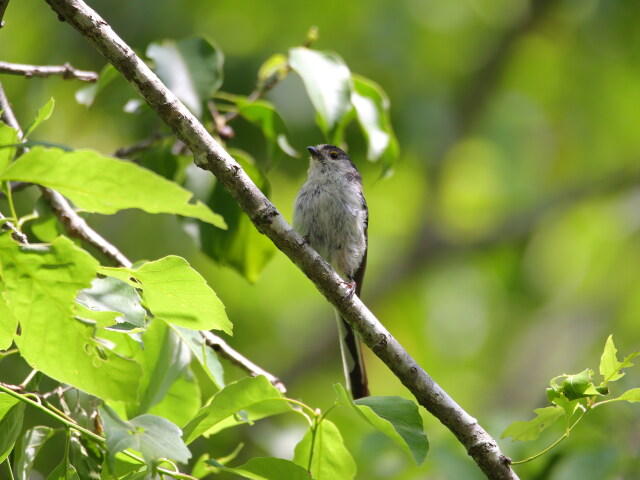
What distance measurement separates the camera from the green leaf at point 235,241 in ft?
12.3

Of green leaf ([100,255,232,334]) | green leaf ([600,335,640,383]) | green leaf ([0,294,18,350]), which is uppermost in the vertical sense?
Answer: green leaf ([600,335,640,383])

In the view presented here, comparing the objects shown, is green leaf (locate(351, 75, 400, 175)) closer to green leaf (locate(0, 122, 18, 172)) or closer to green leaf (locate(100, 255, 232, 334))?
green leaf (locate(100, 255, 232, 334))

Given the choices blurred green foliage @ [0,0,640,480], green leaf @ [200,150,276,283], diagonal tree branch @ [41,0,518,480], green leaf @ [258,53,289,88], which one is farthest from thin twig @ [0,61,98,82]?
blurred green foliage @ [0,0,640,480]

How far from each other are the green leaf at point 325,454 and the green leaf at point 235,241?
136cm

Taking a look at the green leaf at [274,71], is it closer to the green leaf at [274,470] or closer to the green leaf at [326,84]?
the green leaf at [326,84]

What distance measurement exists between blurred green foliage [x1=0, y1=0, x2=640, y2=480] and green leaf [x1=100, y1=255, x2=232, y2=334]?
576cm

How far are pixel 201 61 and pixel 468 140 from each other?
7427mm

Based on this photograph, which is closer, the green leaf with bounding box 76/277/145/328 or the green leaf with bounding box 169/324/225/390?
the green leaf with bounding box 76/277/145/328

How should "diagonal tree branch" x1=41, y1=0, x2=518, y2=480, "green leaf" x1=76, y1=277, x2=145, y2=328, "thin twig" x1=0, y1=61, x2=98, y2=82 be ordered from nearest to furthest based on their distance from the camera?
"green leaf" x1=76, y1=277, x2=145, y2=328 < "diagonal tree branch" x1=41, y1=0, x2=518, y2=480 < "thin twig" x1=0, y1=61, x2=98, y2=82

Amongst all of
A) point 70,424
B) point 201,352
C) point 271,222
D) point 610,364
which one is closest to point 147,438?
point 70,424

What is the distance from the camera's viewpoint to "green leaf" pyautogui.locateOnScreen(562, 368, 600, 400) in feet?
7.30

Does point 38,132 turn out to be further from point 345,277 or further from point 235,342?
point 345,277

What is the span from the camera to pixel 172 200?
1.65 metres

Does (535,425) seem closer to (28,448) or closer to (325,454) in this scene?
(325,454)
